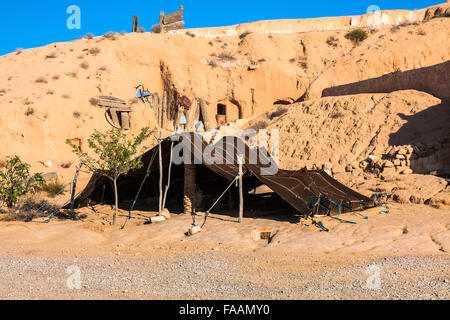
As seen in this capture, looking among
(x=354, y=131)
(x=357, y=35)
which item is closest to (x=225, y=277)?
(x=354, y=131)

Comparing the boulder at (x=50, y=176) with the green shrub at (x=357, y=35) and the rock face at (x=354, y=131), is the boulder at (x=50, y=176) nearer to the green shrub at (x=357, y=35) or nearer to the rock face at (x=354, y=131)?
the rock face at (x=354, y=131)

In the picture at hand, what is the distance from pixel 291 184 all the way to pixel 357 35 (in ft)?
94.3

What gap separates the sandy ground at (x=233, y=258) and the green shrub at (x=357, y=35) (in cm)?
2734

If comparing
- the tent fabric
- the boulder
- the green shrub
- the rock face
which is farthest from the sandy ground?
the green shrub

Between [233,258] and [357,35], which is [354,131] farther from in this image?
[357,35]

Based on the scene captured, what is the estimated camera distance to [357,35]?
1387 inches

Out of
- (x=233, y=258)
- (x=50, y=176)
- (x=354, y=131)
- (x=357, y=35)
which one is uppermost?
(x=357, y=35)

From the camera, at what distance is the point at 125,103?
23.3 meters

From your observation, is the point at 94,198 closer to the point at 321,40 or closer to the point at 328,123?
the point at 328,123

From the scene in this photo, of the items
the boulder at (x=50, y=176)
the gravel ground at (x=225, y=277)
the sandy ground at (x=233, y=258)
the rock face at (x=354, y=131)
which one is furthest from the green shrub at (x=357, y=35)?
the gravel ground at (x=225, y=277)

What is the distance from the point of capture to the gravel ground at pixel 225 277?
5371 mm

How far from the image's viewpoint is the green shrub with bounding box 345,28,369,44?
35062 mm

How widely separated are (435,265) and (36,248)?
8.17m

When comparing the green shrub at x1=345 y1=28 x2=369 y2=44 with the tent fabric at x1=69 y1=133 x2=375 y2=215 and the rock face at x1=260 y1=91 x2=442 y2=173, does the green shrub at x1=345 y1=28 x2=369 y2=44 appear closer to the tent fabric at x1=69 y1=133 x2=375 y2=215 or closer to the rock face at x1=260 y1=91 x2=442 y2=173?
the rock face at x1=260 y1=91 x2=442 y2=173
